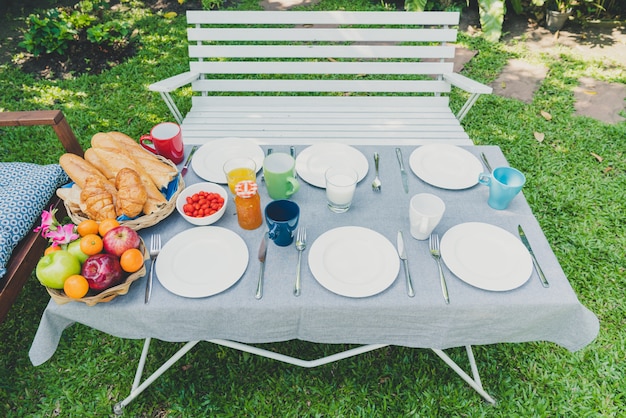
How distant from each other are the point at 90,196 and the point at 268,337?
3.09 ft

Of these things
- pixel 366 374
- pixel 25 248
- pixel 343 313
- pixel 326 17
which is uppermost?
pixel 326 17

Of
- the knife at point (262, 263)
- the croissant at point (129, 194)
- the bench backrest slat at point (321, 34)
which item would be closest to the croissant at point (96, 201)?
the croissant at point (129, 194)

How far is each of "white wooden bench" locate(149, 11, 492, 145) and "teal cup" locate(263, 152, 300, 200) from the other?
3.10ft

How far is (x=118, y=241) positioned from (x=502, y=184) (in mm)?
1560

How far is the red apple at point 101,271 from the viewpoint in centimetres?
139

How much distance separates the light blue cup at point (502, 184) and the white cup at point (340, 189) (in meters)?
0.60

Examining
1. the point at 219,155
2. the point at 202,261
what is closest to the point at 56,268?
the point at 202,261

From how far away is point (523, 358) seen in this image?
2.36 m

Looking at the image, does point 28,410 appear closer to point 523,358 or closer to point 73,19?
point 523,358

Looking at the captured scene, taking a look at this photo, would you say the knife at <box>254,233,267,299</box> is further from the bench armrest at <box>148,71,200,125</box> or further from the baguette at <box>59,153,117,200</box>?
the bench armrest at <box>148,71,200,125</box>

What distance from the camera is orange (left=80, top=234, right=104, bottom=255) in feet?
4.74

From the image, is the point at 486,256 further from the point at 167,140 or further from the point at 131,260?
the point at 167,140

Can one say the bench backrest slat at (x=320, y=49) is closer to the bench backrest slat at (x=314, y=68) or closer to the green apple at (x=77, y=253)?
the bench backrest slat at (x=314, y=68)

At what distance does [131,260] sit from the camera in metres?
1.45
